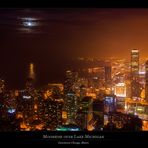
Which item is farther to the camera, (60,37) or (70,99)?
(60,37)

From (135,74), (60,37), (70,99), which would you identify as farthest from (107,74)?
(60,37)

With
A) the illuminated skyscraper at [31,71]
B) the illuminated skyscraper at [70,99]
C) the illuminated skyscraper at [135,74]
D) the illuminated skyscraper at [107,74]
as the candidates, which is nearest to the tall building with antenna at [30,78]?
the illuminated skyscraper at [31,71]

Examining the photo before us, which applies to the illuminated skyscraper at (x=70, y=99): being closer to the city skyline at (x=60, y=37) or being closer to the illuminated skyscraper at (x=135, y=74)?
the city skyline at (x=60, y=37)

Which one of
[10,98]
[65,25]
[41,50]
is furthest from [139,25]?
[10,98]

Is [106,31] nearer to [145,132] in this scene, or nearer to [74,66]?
[74,66]

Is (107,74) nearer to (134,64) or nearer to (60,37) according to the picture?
(134,64)

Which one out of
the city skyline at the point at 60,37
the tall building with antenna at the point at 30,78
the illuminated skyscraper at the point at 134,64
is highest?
the city skyline at the point at 60,37

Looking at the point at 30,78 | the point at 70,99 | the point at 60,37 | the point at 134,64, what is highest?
the point at 60,37

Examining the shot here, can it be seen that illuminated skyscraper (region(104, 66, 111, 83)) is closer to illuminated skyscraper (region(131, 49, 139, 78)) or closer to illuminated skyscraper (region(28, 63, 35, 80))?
illuminated skyscraper (region(131, 49, 139, 78))

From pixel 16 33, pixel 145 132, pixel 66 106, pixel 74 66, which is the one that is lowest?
pixel 145 132
